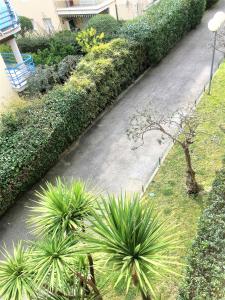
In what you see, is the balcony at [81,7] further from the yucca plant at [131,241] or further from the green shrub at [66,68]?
the yucca plant at [131,241]

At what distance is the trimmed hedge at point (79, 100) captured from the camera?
11541 millimetres

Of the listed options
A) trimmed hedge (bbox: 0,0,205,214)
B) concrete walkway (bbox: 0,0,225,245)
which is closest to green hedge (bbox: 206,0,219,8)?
trimmed hedge (bbox: 0,0,205,214)

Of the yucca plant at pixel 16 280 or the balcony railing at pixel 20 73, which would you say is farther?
the balcony railing at pixel 20 73

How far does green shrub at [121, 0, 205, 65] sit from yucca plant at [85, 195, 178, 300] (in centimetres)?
1424

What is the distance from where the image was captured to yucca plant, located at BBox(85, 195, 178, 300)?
468 centimetres

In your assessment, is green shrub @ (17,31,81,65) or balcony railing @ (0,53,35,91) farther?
green shrub @ (17,31,81,65)

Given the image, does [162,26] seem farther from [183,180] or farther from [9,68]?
[183,180]

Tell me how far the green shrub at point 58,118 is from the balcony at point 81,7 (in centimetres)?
631

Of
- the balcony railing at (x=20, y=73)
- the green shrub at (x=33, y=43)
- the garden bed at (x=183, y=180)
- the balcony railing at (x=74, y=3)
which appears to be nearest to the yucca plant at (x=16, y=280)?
the garden bed at (x=183, y=180)

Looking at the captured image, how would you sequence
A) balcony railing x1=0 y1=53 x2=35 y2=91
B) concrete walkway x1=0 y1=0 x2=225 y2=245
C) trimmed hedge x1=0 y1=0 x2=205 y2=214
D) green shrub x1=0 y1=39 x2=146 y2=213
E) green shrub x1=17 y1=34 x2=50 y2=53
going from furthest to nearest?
green shrub x1=17 y1=34 x2=50 y2=53, balcony railing x1=0 y1=53 x2=35 y2=91, concrete walkway x1=0 y1=0 x2=225 y2=245, trimmed hedge x1=0 y1=0 x2=205 y2=214, green shrub x1=0 y1=39 x2=146 y2=213

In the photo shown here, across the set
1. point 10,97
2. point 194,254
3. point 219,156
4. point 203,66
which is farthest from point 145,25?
point 194,254

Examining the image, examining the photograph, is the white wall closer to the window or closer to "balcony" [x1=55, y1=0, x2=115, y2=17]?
"balcony" [x1=55, y1=0, x2=115, y2=17]

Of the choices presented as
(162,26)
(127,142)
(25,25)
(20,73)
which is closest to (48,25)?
(25,25)

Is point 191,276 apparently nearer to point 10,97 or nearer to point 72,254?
point 72,254
